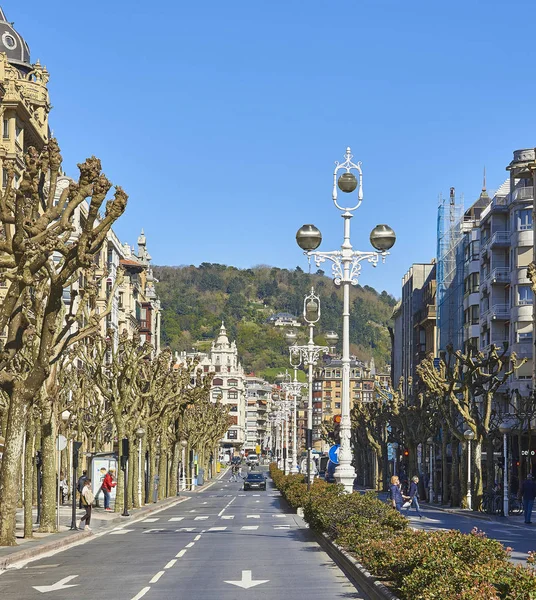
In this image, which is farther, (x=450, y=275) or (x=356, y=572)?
(x=450, y=275)

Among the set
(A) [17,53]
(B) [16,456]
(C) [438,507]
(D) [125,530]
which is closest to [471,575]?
(B) [16,456]

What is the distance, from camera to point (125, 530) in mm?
40344

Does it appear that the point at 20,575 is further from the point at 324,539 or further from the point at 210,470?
the point at 210,470

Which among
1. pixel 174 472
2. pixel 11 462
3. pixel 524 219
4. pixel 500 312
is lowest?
pixel 174 472

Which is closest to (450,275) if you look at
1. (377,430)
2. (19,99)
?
(377,430)

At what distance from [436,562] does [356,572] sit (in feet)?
21.4

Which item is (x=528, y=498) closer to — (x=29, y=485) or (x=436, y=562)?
(x=29, y=485)

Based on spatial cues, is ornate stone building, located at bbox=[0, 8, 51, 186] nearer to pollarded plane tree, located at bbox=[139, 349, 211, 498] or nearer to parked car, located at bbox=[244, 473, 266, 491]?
pollarded plane tree, located at bbox=[139, 349, 211, 498]

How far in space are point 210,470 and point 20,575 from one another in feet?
459

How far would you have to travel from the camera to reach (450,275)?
107625 mm

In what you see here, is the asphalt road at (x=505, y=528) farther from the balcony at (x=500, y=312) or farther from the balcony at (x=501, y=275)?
the balcony at (x=501, y=275)

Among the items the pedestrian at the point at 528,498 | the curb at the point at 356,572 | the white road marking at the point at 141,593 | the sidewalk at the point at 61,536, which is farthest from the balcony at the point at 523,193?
the white road marking at the point at 141,593

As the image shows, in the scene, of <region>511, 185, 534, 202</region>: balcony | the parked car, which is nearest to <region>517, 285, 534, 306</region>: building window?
<region>511, 185, 534, 202</region>: balcony

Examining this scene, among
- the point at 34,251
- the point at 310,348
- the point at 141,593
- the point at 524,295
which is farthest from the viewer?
the point at 524,295
